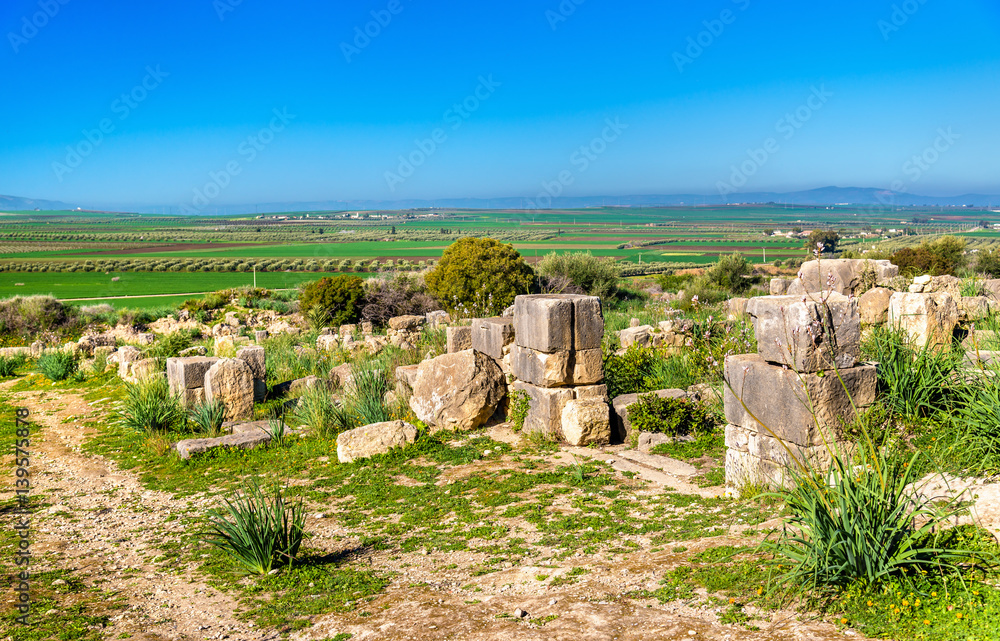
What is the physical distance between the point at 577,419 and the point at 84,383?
1265 cm

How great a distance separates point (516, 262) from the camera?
29.1m

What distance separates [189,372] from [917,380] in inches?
438

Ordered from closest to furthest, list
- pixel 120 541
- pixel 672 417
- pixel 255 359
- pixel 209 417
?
pixel 120 541
pixel 672 417
pixel 209 417
pixel 255 359

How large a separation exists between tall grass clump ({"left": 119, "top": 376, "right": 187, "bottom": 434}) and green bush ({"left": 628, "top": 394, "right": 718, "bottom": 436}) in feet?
24.6

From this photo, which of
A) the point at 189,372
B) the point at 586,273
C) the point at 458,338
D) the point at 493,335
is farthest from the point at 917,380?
the point at 586,273

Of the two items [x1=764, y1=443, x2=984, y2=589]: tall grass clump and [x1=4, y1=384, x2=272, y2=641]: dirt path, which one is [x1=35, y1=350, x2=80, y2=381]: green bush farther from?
[x1=764, y1=443, x2=984, y2=589]: tall grass clump

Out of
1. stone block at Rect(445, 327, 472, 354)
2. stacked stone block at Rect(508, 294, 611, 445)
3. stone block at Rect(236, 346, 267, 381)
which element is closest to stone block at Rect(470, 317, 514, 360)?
Answer: stone block at Rect(445, 327, 472, 354)

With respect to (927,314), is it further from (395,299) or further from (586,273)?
(586,273)

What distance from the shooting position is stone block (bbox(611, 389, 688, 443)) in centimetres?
966

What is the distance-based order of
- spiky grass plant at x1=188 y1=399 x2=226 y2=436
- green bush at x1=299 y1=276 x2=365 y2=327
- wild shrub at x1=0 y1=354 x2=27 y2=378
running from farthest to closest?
green bush at x1=299 y1=276 x2=365 y2=327 → wild shrub at x1=0 y1=354 x2=27 y2=378 → spiky grass plant at x1=188 y1=399 x2=226 y2=436

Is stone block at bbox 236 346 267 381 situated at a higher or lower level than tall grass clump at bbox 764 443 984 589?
lower

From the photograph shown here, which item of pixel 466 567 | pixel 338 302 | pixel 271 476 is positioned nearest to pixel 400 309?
pixel 338 302

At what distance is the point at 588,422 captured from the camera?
30.5ft

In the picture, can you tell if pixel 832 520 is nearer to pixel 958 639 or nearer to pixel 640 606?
pixel 958 639
